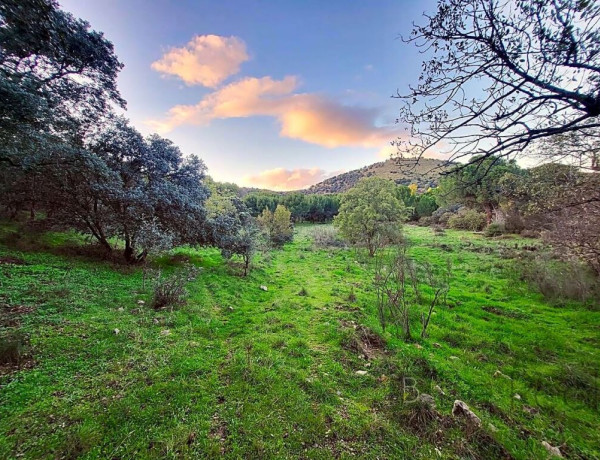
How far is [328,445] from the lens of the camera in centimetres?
363

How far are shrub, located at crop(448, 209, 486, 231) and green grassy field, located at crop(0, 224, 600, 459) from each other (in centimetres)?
2941

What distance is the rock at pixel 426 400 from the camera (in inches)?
169

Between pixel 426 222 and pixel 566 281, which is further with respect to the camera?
pixel 426 222

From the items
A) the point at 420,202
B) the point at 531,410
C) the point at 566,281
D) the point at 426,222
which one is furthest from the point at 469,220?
the point at 531,410

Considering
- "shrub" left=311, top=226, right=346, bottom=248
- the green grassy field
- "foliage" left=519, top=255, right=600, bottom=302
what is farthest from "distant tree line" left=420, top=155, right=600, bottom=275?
"shrub" left=311, top=226, right=346, bottom=248

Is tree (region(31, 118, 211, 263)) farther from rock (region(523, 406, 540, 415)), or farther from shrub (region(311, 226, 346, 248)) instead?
shrub (region(311, 226, 346, 248))

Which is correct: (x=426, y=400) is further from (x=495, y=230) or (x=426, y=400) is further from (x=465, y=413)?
(x=495, y=230)

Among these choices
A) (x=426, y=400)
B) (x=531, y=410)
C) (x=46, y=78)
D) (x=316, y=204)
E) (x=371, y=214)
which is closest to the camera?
(x=426, y=400)

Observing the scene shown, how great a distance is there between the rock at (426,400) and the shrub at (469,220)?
123ft

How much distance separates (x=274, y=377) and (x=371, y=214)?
685 inches

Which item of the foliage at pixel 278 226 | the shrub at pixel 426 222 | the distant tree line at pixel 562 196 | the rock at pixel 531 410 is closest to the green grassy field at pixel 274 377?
the rock at pixel 531 410

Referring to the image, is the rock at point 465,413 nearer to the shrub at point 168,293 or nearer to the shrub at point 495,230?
the shrub at point 168,293

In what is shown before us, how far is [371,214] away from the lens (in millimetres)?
20719

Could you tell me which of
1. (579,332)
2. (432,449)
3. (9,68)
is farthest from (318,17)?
(579,332)
